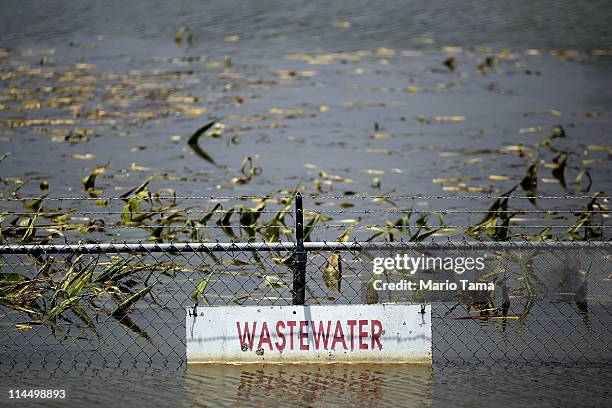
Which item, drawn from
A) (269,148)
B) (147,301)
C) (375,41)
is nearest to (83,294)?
(147,301)

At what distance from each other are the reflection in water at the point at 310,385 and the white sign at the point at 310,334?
8cm

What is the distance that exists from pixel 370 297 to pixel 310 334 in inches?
29.2

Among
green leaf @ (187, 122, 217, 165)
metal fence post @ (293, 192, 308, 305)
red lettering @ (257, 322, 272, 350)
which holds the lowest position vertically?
red lettering @ (257, 322, 272, 350)

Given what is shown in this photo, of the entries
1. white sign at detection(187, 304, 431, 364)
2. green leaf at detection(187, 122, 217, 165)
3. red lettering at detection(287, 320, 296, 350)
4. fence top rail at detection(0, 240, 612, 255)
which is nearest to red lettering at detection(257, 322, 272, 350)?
white sign at detection(187, 304, 431, 364)

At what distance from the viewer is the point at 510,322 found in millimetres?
10328

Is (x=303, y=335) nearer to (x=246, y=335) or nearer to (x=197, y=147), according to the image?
(x=246, y=335)

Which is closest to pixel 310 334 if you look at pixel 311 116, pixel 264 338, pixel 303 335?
pixel 303 335

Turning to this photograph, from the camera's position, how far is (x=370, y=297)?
9680 millimetres

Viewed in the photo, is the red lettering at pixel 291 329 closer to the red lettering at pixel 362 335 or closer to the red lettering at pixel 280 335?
the red lettering at pixel 280 335

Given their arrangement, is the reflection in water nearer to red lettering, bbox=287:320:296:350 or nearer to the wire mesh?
red lettering, bbox=287:320:296:350

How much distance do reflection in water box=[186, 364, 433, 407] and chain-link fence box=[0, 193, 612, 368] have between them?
0.52m

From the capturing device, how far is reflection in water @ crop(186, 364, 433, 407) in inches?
332

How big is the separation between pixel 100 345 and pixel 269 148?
1162cm

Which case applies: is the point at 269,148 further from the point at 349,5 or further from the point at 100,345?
the point at 349,5
